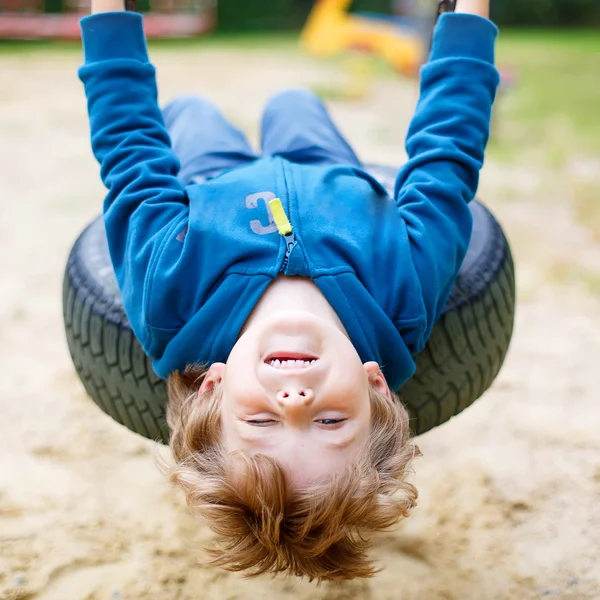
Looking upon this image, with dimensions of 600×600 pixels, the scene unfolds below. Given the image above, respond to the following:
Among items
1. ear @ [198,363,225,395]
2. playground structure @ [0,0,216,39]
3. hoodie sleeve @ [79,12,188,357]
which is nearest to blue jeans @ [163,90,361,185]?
hoodie sleeve @ [79,12,188,357]

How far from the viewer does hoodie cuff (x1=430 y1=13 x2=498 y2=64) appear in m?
1.39

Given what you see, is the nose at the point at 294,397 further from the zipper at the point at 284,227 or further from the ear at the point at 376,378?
the zipper at the point at 284,227

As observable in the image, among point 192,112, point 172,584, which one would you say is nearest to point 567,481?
point 172,584

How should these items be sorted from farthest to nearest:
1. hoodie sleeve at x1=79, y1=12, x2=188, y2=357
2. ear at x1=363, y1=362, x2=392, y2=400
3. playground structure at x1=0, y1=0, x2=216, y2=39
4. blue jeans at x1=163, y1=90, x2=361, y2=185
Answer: playground structure at x1=0, y1=0, x2=216, y2=39 < blue jeans at x1=163, y1=90, x2=361, y2=185 < hoodie sleeve at x1=79, y1=12, x2=188, y2=357 < ear at x1=363, y1=362, x2=392, y2=400

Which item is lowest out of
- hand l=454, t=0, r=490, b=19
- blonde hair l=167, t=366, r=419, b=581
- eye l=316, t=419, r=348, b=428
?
blonde hair l=167, t=366, r=419, b=581

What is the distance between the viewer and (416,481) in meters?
1.72

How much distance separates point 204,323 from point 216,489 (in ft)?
0.82

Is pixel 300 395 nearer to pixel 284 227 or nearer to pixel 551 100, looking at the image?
pixel 284 227

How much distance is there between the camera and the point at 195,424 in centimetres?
117

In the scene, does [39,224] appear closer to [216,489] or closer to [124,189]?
[124,189]

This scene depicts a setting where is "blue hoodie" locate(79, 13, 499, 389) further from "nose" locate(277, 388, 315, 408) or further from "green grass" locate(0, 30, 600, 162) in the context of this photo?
"green grass" locate(0, 30, 600, 162)

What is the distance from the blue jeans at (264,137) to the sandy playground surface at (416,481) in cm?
68

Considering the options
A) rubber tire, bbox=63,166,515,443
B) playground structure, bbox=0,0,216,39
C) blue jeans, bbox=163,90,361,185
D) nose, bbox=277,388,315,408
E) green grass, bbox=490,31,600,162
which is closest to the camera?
nose, bbox=277,388,315,408

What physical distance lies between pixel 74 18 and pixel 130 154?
6738 mm
